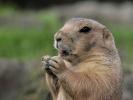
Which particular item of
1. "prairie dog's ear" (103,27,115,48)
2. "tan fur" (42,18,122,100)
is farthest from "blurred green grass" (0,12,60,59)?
"tan fur" (42,18,122,100)

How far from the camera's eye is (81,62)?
977cm

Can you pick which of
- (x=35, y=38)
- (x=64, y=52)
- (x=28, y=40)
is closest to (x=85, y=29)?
(x=64, y=52)

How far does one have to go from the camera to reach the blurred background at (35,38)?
13203 millimetres

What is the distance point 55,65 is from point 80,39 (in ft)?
1.54

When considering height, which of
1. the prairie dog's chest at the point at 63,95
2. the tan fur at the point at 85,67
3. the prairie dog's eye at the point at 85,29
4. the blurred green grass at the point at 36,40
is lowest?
the blurred green grass at the point at 36,40

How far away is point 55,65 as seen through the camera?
31.0 feet

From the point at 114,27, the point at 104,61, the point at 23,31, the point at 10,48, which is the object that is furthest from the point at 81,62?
the point at 114,27

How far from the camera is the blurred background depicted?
43.3ft

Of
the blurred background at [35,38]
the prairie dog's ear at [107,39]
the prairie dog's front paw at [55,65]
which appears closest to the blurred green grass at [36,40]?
the blurred background at [35,38]

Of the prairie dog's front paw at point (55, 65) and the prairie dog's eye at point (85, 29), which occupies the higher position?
the prairie dog's eye at point (85, 29)

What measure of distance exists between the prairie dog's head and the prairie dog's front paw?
0.41 ft

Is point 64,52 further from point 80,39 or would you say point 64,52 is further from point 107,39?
point 107,39

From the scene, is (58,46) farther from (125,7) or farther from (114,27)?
(125,7)

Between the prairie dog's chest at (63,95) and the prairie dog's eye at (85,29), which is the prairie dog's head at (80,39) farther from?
the prairie dog's chest at (63,95)
